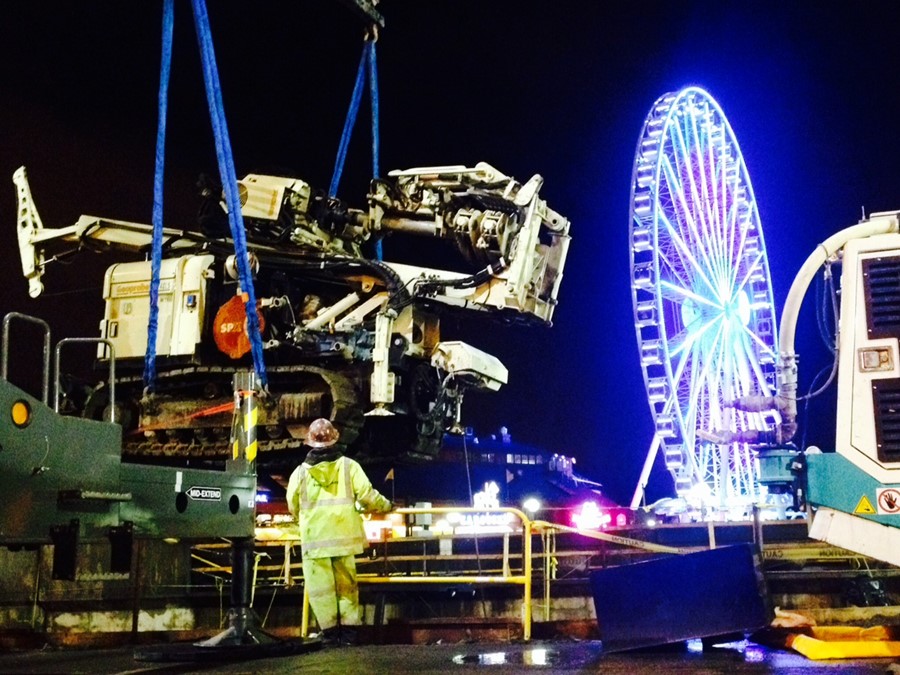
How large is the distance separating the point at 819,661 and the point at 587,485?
37336 millimetres

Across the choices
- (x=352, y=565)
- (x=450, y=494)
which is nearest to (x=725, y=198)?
(x=450, y=494)

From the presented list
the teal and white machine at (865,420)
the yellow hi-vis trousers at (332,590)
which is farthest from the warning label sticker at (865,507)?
the yellow hi-vis trousers at (332,590)

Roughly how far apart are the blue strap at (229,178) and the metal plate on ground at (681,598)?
6674 mm

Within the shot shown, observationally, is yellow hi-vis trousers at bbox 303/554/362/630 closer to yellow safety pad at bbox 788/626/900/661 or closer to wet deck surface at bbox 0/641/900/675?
wet deck surface at bbox 0/641/900/675

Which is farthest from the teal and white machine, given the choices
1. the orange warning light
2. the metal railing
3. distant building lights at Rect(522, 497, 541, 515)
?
distant building lights at Rect(522, 497, 541, 515)

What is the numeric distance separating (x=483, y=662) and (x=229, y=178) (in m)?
8.71

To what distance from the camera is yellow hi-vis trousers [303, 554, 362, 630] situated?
7.93m

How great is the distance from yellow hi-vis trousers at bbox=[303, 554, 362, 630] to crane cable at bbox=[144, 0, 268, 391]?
532 centimetres

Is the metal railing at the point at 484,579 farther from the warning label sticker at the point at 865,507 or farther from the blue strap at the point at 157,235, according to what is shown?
the blue strap at the point at 157,235

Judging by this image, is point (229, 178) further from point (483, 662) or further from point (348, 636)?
point (483, 662)

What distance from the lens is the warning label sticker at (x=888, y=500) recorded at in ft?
17.8

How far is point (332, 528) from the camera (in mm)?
7922

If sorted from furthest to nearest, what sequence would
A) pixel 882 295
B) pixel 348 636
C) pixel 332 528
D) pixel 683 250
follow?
1. pixel 683 250
2. pixel 348 636
3. pixel 332 528
4. pixel 882 295

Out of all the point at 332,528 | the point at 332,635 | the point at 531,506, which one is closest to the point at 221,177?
the point at 332,528
